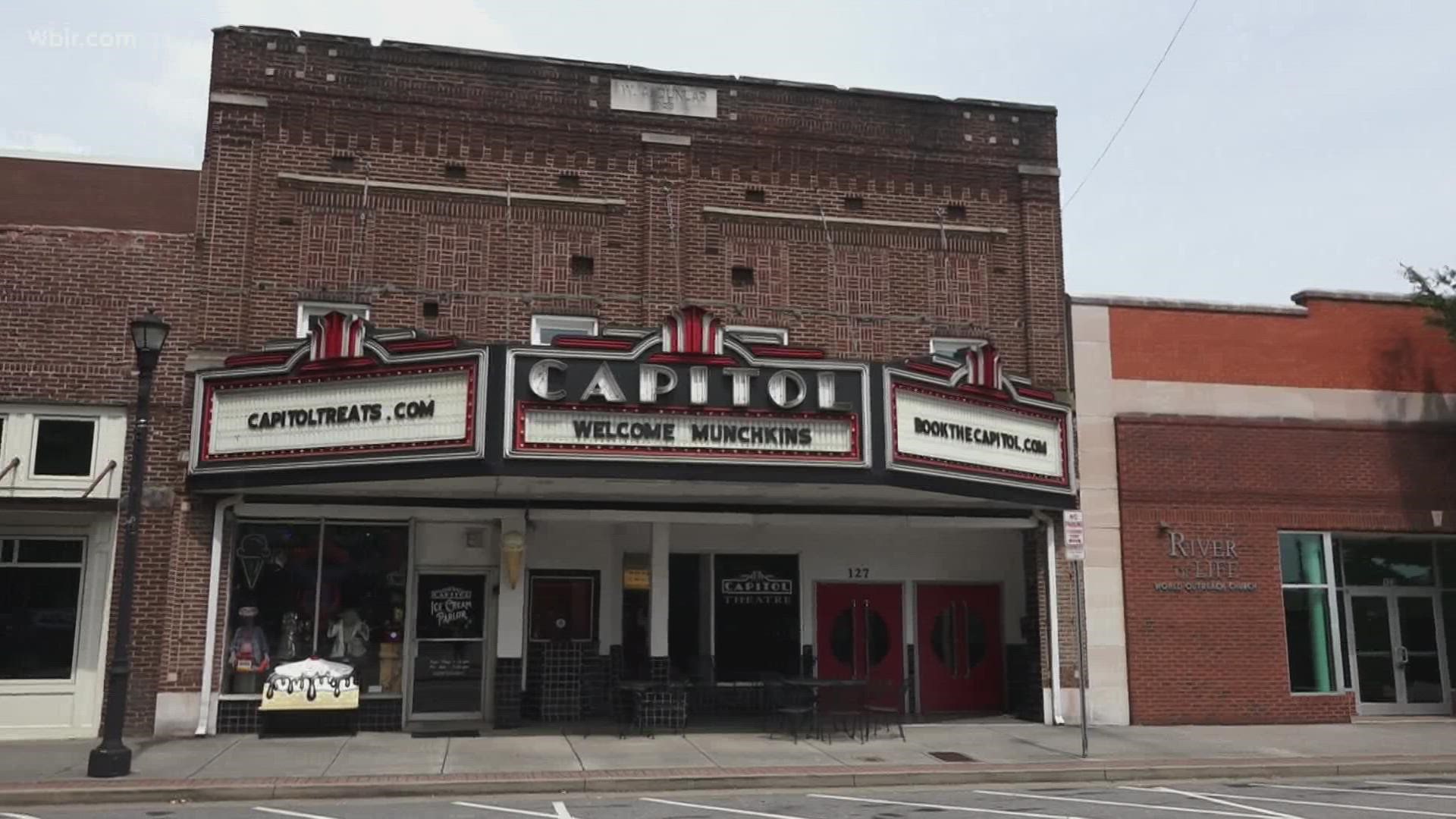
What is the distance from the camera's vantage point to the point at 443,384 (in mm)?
15242

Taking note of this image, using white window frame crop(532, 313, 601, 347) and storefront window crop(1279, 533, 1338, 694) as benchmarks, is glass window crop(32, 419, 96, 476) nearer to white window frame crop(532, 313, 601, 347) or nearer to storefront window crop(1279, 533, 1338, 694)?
white window frame crop(532, 313, 601, 347)

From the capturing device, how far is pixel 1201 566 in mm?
19844

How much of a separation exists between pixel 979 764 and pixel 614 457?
5.93 metres

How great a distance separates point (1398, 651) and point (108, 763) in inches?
803

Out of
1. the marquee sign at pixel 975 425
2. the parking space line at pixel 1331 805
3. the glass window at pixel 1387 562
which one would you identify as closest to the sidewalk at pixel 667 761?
the parking space line at pixel 1331 805

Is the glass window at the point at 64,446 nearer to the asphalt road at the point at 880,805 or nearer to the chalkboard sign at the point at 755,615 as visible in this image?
the asphalt road at the point at 880,805

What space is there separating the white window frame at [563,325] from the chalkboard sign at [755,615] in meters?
4.38

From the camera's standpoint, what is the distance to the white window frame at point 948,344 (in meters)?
20.0

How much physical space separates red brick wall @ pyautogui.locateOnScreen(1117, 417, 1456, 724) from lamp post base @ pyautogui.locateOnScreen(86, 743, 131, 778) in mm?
14572

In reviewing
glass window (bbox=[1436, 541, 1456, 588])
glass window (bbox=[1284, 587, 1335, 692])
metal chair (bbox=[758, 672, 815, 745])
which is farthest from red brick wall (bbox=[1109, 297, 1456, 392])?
metal chair (bbox=[758, 672, 815, 745])

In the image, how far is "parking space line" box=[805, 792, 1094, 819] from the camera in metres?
11.7

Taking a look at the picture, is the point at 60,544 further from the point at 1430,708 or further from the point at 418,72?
the point at 1430,708

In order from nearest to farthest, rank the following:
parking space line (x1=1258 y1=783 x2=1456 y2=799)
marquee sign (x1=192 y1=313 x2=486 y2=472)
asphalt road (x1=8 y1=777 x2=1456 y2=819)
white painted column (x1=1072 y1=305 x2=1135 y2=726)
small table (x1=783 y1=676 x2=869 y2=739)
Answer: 1. asphalt road (x1=8 y1=777 x2=1456 y2=819)
2. parking space line (x1=1258 y1=783 x2=1456 y2=799)
3. marquee sign (x1=192 y1=313 x2=486 y2=472)
4. small table (x1=783 y1=676 x2=869 y2=739)
5. white painted column (x1=1072 y1=305 x2=1135 y2=726)

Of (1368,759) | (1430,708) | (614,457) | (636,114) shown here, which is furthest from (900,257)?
(1430,708)
